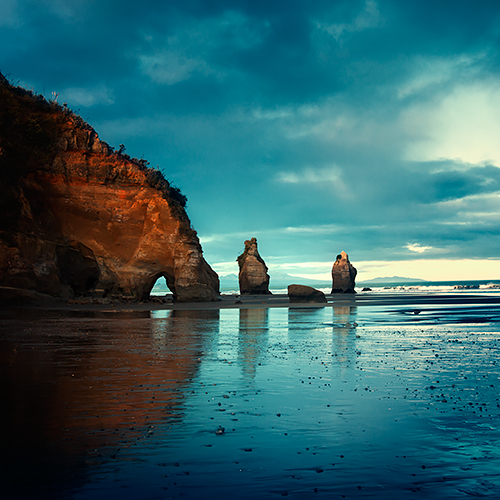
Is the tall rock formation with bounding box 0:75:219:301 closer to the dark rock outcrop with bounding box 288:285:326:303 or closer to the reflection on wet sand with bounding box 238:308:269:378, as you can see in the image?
the dark rock outcrop with bounding box 288:285:326:303

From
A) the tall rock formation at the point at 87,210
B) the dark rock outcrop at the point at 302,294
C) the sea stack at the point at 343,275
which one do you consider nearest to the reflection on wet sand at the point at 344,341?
the tall rock formation at the point at 87,210

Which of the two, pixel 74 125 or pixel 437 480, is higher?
pixel 74 125

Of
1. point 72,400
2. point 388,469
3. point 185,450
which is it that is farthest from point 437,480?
point 72,400

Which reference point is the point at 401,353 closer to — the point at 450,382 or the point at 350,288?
the point at 450,382

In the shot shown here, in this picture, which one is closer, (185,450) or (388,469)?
(388,469)

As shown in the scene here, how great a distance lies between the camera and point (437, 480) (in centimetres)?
536

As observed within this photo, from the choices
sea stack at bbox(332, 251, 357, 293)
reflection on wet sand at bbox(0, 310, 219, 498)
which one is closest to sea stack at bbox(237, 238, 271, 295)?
sea stack at bbox(332, 251, 357, 293)

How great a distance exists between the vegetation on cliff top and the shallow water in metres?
31.1

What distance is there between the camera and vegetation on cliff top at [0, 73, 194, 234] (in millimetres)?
40906

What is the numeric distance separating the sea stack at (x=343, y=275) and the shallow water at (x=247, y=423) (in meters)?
111

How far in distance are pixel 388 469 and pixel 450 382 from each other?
6.18 meters

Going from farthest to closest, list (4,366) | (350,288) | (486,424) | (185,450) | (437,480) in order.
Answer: (350,288) → (4,366) → (486,424) → (185,450) → (437,480)

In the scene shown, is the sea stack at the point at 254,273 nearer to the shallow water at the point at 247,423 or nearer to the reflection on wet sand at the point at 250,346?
the reflection on wet sand at the point at 250,346

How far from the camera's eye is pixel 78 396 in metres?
9.09
